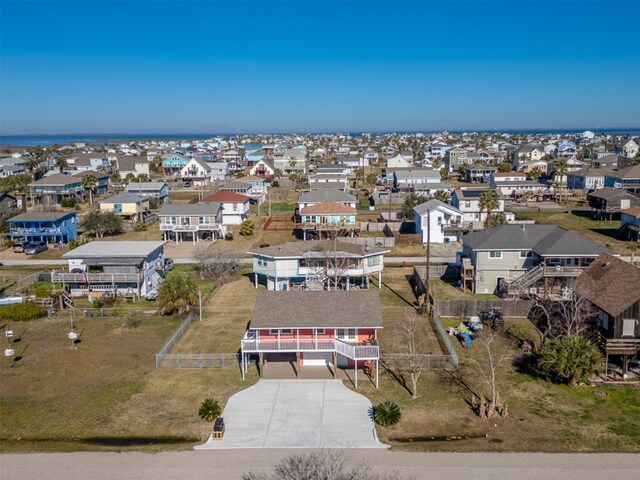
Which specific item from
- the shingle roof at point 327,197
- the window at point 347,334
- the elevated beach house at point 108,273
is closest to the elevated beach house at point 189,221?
the shingle roof at point 327,197

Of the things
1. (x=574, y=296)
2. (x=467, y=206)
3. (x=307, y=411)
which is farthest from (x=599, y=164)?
(x=307, y=411)

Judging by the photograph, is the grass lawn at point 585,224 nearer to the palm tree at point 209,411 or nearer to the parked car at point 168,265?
the parked car at point 168,265

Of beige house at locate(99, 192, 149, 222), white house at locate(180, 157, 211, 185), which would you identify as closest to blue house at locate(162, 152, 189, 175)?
white house at locate(180, 157, 211, 185)

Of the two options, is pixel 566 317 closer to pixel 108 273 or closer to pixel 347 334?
pixel 347 334

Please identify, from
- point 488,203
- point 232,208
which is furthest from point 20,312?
point 488,203

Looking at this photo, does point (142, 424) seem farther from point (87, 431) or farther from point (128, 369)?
point (128, 369)
